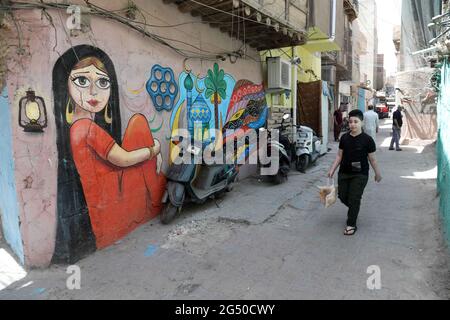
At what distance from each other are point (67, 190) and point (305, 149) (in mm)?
6355

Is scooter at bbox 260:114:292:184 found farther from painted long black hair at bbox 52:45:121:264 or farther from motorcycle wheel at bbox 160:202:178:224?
painted long black hair at bbox 52:45:121:264

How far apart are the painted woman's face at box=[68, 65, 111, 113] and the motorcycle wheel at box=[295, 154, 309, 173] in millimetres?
5687

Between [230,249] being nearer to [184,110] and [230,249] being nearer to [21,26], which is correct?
[184,110]

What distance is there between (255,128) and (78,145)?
5.11m

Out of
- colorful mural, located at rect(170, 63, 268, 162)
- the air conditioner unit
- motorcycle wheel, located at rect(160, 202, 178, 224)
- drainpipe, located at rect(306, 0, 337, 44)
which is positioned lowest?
motorcycle wheel, located at rect(160, 202, 178, 224)

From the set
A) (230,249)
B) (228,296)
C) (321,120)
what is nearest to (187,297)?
(228,296)

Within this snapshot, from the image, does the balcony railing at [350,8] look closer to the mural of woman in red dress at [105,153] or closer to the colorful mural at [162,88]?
the colorful mural at [162,88]

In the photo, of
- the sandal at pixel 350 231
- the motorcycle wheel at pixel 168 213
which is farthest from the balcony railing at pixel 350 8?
the motorcycle wheel at pixel 168 213

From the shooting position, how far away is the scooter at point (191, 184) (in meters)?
5.04

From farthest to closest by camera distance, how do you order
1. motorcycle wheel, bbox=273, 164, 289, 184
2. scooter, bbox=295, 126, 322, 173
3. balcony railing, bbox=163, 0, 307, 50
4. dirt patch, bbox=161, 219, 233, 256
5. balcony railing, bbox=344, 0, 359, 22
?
balcony railing, bbox=344, 0, 359, 22 < scooter, bbox=295, 126, 322, 173 < motorcycle wheel, bbox=273, 164, 289, 184 < balcony railing, bbox=163, 0, 307, 50 < dirt patch, bbox=161, 219, 233, 256

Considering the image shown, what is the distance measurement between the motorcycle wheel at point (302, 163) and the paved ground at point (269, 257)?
8.31 ft

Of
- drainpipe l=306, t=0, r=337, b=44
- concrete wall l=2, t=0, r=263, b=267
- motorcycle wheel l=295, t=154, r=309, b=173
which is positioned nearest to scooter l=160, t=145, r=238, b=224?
concrete wall l=2, t=0, r=263, b=267

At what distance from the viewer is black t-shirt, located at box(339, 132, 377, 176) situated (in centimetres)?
465

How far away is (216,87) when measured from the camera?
263 inches
